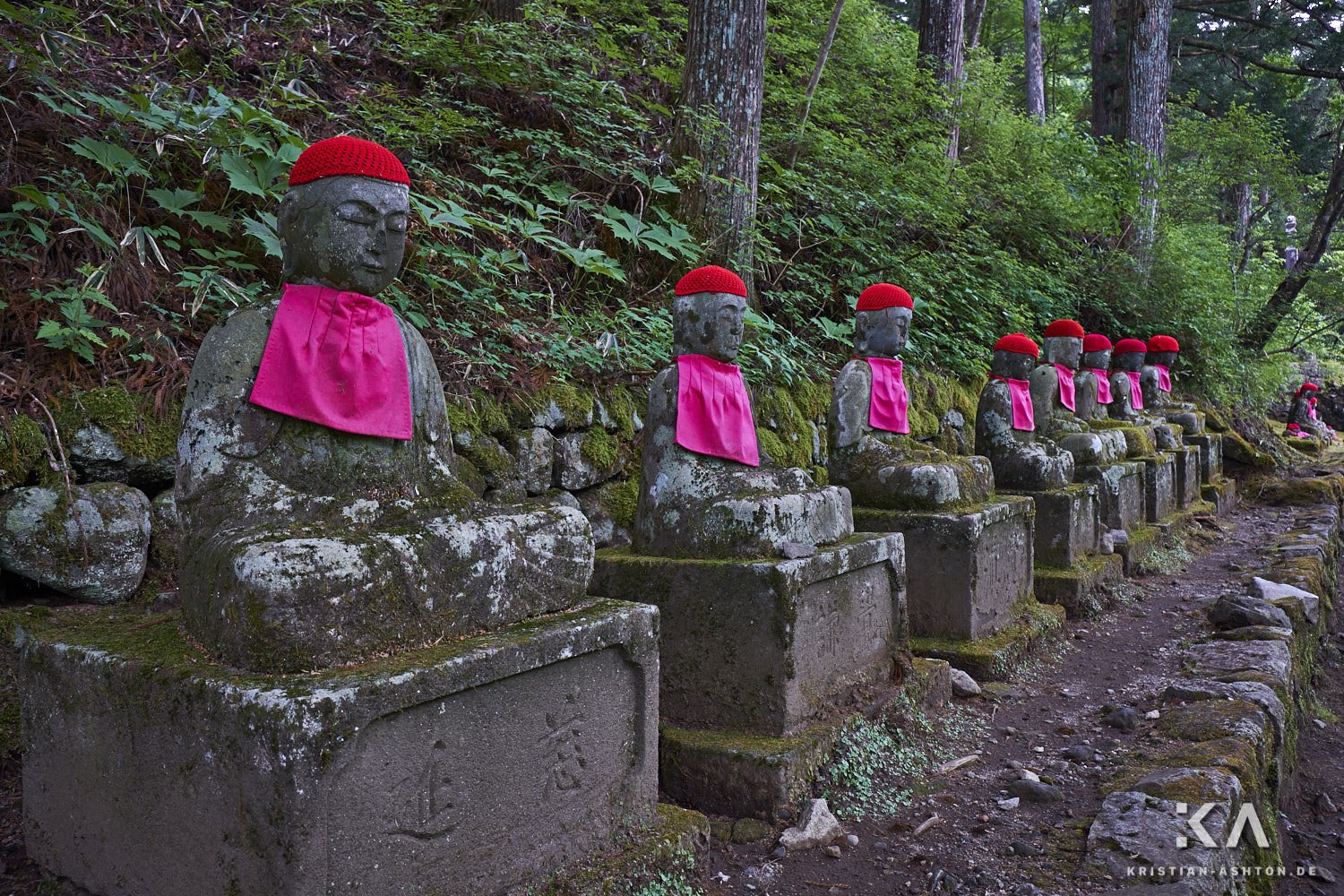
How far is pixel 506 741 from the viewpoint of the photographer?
2.05 m

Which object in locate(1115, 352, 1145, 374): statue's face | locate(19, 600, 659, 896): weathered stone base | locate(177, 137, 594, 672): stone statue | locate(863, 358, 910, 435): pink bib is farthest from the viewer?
locate(1115, 352, 1145, 374): statue's face

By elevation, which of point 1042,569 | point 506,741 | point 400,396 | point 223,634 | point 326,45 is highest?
point 326,45

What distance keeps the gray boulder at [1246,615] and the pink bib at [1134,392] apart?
441 cm

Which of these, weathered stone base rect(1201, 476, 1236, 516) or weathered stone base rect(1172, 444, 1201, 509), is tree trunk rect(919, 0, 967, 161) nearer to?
weathered stone base rect(1172, 444, 1201, 509)

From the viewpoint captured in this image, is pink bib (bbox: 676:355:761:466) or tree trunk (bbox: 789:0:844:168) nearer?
pink bib (bbox: 676:355:761:466)

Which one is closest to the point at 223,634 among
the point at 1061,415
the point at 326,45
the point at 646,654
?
the point at 646,654

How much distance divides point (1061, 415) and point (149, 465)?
6344 mm

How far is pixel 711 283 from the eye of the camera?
3.26m

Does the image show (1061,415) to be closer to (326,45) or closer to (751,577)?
(751,577)

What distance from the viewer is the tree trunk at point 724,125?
561 centimetres

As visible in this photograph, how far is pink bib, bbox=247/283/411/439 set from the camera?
205cm

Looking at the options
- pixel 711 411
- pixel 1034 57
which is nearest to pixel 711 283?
pixel 711 411

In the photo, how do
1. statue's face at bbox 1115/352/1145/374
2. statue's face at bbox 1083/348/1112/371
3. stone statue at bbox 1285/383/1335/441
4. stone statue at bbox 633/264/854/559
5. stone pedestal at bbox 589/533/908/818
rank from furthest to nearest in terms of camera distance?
1. stone statue at bbox 1285/383/1335/441
2. statue's face at bbox 1115/352/1145/374
3. statue's face at bbox 1083/348/1112/371
4. stone statue at bbox 633/264/854/559
5. stone pedestal at bbox 589/533/908/818

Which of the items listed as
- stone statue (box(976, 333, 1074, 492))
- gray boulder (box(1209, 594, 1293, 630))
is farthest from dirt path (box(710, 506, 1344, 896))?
stone statue (box(976, 333, 1074, 492))
